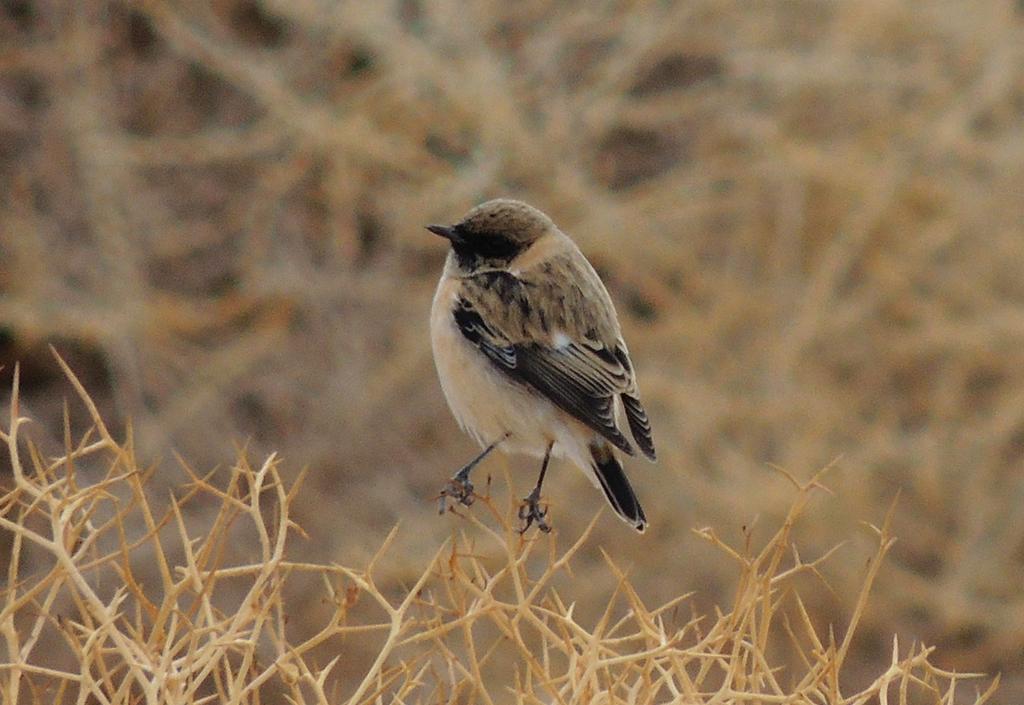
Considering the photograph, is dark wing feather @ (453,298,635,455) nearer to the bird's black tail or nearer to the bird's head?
the bird's black tail

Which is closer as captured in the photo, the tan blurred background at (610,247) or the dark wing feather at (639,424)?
the dark wing feather at (639,424)

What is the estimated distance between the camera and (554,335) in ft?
13.1

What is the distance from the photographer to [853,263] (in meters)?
8.48

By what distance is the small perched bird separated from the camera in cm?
385

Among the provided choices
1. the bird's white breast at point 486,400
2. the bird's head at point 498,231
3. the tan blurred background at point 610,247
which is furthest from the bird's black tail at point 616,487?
the tan blurred background at point 610,247

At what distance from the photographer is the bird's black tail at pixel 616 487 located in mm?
3514

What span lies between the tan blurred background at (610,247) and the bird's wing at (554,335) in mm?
3724

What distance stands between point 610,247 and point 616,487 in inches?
179

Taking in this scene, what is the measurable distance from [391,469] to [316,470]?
0.43 meters

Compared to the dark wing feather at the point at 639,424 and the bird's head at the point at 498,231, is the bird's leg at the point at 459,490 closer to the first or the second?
the dark wing feather at the point at 639,424

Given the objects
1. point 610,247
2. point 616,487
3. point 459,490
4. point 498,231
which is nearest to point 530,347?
point 498,231

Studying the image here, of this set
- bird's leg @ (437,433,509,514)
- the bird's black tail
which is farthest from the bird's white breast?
bird's leg @ (437,433,509,514)

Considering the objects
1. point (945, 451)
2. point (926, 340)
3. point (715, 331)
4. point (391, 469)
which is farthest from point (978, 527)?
point (391, 469)

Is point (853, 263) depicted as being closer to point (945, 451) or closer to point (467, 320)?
point (945, 451)
